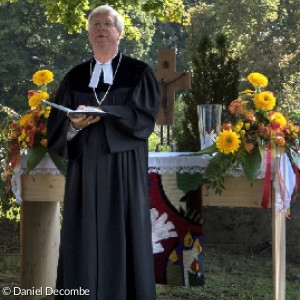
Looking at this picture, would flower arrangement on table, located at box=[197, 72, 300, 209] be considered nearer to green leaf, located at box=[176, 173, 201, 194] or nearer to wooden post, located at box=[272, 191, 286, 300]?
green leaf, located at box=[176, 173, 201, 194]

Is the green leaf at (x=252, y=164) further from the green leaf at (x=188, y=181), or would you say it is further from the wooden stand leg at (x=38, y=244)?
the wooden stand leg at (x=38, y=244)

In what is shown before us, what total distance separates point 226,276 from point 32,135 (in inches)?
104

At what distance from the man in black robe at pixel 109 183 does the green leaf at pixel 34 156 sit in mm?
548

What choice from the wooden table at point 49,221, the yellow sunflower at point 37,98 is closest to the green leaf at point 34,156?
the wooden table at point 49,221

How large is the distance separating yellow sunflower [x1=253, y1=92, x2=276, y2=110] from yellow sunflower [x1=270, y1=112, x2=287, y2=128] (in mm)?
53

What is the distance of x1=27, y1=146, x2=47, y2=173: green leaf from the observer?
416cm

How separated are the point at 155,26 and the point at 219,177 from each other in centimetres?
2664

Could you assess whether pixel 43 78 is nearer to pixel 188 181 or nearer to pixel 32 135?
pixel 32 135

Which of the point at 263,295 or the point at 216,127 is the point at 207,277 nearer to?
the point at 263,295

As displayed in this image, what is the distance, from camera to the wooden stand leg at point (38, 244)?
14.9ft

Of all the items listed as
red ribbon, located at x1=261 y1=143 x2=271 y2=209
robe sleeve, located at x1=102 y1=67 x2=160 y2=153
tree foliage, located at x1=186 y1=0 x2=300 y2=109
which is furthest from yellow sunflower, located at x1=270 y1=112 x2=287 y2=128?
tree foliage, located at x1=186 y1=0 x2=300 y2=109

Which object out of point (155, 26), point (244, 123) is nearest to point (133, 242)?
point (244, 123)

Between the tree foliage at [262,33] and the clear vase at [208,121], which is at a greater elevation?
the tree foliage at [262,33]

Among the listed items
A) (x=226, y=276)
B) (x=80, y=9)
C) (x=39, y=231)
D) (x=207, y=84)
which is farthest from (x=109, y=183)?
(x=80, y=9)
